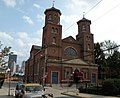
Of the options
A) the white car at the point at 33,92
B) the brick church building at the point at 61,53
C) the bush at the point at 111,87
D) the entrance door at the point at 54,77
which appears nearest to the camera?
the white car at the point at 33,92

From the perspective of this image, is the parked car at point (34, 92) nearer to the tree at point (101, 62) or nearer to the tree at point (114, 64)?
the tree at point (114, 64)

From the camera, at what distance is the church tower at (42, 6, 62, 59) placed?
58.9 m

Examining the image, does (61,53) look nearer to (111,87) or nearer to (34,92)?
(111,87)

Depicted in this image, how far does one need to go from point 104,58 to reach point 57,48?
28.1 meters

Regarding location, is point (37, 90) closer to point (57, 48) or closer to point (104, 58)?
point (57, 48)

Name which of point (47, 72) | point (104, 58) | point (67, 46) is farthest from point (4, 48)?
point (104, 58)

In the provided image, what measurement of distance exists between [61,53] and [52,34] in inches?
238

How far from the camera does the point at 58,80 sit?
57500 mm

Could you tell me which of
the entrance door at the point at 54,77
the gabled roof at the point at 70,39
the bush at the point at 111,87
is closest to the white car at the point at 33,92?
the bush at the point at 111,87

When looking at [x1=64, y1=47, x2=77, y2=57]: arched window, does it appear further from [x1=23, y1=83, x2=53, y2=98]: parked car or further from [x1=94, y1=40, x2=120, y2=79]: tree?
[x1=23, y1=83, x2=53, y2=98]: parked car

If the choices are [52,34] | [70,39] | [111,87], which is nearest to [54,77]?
[52,34]

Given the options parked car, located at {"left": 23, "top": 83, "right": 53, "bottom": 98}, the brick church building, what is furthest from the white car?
the brick church building

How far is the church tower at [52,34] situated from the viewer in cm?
5894

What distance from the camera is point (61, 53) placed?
2415 inches
